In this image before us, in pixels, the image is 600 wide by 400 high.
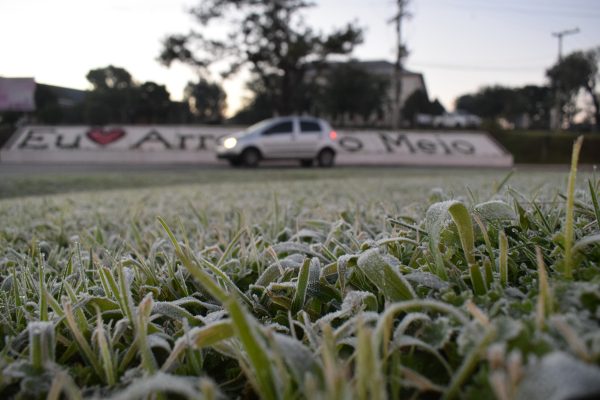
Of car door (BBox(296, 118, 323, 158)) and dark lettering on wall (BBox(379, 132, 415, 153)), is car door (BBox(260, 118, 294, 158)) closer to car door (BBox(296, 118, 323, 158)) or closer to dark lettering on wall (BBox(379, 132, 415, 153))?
car door (BBox(296, 118, 323, 158))

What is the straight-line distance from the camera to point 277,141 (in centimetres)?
1538

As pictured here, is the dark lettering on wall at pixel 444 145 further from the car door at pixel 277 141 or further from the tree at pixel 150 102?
the tree at pixel 150 102

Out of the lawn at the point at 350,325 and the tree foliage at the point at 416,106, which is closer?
the lawn at the point at 350,325

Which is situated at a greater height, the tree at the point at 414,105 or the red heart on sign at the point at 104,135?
the tree at the point at 414,105

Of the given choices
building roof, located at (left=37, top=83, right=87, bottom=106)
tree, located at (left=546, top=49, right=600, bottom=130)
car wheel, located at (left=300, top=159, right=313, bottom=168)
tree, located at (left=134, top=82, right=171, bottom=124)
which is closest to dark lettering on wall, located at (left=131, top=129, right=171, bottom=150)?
car wheel, located at (left=300, top=159, right=313, bottom=168)

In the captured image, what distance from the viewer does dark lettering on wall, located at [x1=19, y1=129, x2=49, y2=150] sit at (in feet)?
63.2

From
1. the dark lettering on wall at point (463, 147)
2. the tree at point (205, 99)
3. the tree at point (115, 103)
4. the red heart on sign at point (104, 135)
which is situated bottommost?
the dark lettering on wall at point (463, 147)

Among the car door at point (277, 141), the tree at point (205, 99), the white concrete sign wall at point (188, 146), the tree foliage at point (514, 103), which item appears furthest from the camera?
the tree foliage at point (514, 103)

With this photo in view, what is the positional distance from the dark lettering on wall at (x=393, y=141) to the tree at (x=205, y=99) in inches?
976

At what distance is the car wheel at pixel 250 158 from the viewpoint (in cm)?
1492

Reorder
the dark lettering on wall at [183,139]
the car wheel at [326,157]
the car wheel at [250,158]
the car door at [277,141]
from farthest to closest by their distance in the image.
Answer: the dark lettering on wall at [183,139]
the car wheel at [326,157]
the car door at [277,141]
the car wheel at [250,158]

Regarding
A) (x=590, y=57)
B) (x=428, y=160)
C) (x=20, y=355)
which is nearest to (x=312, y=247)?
(x=20, y=355)

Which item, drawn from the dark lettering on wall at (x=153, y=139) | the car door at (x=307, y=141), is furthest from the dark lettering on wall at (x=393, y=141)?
the dark lettering on wall at (x=153, y=139)

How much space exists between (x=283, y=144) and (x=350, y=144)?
5.59 meters
